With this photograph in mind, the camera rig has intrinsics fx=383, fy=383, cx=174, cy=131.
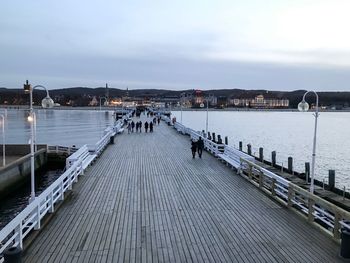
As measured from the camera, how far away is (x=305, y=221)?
34.6 ft

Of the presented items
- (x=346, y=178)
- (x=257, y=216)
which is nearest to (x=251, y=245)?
(x=257, y=216)

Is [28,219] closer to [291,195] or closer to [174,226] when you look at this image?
[174,226]

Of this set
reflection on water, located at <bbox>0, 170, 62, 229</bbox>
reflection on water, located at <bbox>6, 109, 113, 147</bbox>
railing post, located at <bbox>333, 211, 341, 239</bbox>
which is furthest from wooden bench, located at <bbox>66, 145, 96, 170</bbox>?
reflection on water, located at <bbox>6, 109, 113, 147</bbox>

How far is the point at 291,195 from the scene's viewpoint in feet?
38.7

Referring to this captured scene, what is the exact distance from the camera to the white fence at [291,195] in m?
9.12

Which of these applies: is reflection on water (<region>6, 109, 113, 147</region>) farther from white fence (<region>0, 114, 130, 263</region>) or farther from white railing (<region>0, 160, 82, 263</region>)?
white railing (<region>0, 160, 82, 263</region>)

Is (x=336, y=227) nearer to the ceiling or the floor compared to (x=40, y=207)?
nearer to the floor

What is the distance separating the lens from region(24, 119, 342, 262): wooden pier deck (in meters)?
8.15

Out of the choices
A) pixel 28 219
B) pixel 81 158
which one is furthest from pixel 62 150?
pixel 28 219

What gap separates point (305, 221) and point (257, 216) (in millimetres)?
1298

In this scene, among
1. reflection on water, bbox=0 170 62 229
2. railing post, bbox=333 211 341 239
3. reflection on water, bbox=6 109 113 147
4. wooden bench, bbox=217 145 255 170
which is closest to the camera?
railing post, bbox=333 211 341 239

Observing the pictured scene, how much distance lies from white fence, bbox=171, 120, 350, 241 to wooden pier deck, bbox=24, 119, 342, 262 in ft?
1.22

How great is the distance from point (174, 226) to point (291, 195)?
4.08m

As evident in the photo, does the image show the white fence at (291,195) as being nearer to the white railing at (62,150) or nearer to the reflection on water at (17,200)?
the reflection on water at (17,200)
